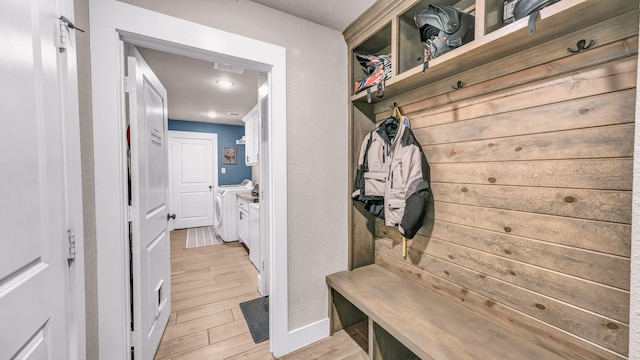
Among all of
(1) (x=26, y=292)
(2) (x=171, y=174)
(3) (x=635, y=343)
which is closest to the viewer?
(3) (x=635, y=343)

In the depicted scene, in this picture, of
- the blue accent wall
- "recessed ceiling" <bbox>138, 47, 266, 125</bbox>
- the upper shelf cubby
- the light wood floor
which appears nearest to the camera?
the upper shelf cubby

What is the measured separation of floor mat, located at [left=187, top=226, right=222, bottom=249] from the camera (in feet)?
13.2

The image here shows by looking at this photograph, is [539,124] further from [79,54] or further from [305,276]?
[79,54]

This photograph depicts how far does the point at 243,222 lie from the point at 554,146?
3.57 metres

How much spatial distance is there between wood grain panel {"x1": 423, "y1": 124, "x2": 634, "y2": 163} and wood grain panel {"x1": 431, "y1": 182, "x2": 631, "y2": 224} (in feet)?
0.49

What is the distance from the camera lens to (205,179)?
5336mm

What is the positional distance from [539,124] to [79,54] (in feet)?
6.78

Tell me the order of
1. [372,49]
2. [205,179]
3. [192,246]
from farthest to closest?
[205,179]
[192,246]
[372,49]

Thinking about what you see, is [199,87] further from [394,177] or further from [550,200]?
[550,200]

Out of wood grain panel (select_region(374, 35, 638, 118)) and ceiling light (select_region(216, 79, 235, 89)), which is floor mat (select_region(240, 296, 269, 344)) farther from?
ceiling light (select_region(216, 79, 235, 89))

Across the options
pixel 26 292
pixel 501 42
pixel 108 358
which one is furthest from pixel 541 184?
pixel 108 358

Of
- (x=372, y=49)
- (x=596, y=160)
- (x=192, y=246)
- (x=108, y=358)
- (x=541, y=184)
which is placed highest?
(x=372, y=49)

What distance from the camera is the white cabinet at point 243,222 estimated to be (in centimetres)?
339

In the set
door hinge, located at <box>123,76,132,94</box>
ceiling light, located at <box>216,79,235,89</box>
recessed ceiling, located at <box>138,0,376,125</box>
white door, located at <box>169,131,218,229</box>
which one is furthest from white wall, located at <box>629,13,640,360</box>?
white door, located at <box>169,131,218,229</box>
